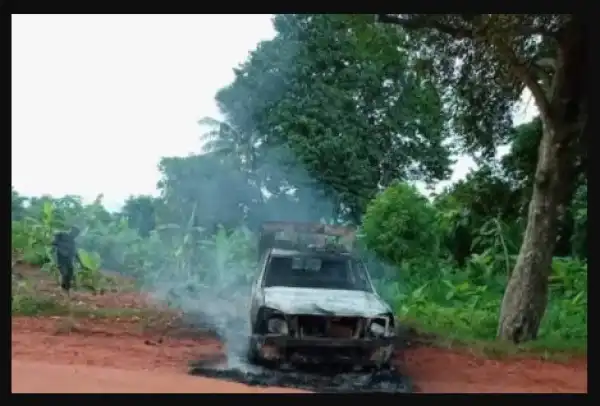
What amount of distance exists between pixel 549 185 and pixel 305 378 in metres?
2.01

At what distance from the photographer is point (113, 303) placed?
5.27 metres

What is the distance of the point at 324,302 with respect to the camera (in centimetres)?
513

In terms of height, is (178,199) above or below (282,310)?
above

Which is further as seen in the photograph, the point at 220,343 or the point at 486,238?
the point at 486,238

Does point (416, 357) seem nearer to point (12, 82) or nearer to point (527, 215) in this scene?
point (527, 215)

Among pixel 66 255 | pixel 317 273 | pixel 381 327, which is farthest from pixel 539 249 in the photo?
pixel 66 255

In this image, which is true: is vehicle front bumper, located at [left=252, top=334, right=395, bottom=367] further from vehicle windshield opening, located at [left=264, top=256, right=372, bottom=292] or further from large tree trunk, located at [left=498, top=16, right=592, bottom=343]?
large tree trunk, located at [left=498, top=16, right=592, bottom=343]

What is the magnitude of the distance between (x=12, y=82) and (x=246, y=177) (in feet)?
4.92

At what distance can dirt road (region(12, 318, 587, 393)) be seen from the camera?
16.2 feet

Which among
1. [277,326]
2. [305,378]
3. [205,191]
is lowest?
[305,378]

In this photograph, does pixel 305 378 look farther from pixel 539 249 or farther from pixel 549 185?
pixel 549 185

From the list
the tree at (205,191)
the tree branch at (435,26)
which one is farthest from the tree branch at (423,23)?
the tree at (205,191)

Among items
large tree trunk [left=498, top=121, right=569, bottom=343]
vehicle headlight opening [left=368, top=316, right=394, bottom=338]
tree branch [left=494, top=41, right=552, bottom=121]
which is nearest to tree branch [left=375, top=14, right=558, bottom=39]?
tree branch [left=494, top=41, right=552, bottom=121]
